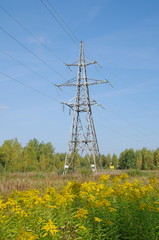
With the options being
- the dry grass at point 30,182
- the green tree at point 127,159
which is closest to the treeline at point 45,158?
the green tree at point 127,159

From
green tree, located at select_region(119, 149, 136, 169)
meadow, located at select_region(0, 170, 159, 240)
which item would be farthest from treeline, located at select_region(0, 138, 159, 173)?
meadow, located at select_region(0, 170, 159, 240)

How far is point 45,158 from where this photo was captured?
25109 mm

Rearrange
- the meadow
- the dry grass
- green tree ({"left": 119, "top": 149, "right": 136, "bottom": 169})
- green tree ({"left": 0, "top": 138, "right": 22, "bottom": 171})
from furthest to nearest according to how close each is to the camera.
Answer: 1. green tree ({"left": 119, "top": 149, "right": 136, "bottom": 169})
2. green tree ({"left": 0, "top": 138, "right": 22, "bottom": 171})
3. the dry grass
4. the meadow

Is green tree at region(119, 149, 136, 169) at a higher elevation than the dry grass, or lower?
higher

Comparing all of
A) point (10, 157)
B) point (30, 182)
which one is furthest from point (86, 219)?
point (10, 157)

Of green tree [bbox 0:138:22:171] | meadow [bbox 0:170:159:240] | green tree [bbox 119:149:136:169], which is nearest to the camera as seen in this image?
meadow [bbox 0:170:159:240]

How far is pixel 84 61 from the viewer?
65.6ft

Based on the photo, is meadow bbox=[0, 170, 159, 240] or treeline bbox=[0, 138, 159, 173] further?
treeline bbox=[0, 138, 159, 173]

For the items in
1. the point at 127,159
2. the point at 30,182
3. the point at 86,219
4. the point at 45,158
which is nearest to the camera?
the point at 86,219

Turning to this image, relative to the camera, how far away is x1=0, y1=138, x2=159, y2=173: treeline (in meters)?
19.9

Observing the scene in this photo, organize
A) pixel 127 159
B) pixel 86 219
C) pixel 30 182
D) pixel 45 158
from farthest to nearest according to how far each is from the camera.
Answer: pixel 127 159
pixel 45 158
pixel 30 182
pixel 86 219

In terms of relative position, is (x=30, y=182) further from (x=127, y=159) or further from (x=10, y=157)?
(x=127, y=159)

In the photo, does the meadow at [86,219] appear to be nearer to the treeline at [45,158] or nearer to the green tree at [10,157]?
the treeline at [45,158]

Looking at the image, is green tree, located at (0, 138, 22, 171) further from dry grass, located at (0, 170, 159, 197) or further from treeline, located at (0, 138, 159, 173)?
dry grass, located at (0, 170, 159, 197)
